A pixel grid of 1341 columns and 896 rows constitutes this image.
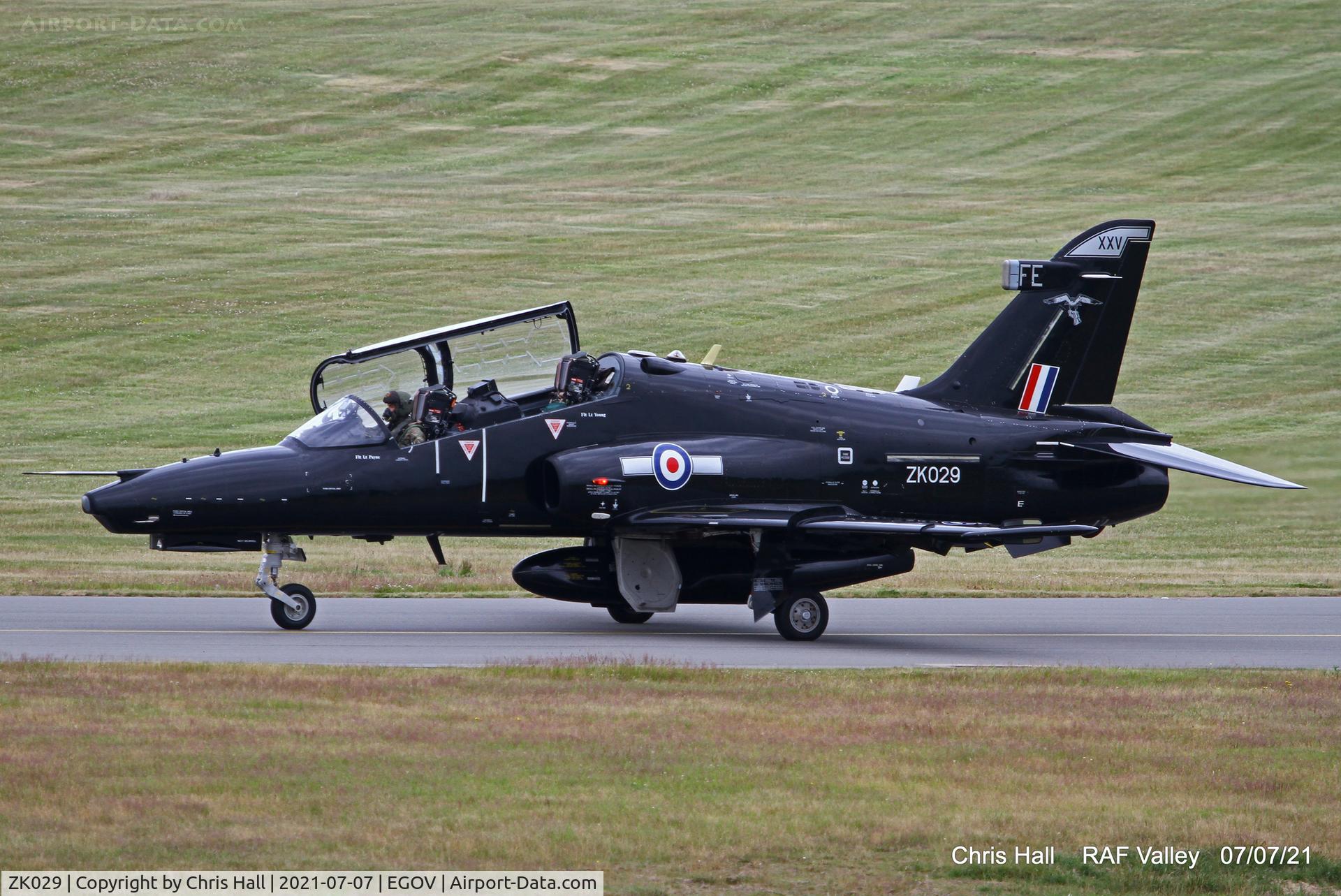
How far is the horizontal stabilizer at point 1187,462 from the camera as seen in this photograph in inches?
765

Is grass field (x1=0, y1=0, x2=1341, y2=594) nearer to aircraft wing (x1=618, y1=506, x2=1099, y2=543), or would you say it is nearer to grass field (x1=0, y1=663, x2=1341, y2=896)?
aircraft wing (x1=618, y1=506, x2=1099, y2=543)

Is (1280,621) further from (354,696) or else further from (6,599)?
(6,599)

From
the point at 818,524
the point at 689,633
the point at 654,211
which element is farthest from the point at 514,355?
the point at 654,211

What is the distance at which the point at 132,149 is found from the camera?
60.1 metres

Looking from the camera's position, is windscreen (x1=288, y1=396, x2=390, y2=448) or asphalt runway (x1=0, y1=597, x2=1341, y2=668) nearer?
asphalt runway (x1=0, y1=597, x2=1341, y2=668)

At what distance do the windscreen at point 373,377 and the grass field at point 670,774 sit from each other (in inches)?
171

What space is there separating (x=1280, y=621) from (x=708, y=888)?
13.5 meters

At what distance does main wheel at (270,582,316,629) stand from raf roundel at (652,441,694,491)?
157 inches

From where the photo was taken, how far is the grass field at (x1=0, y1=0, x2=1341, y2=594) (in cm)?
3127
